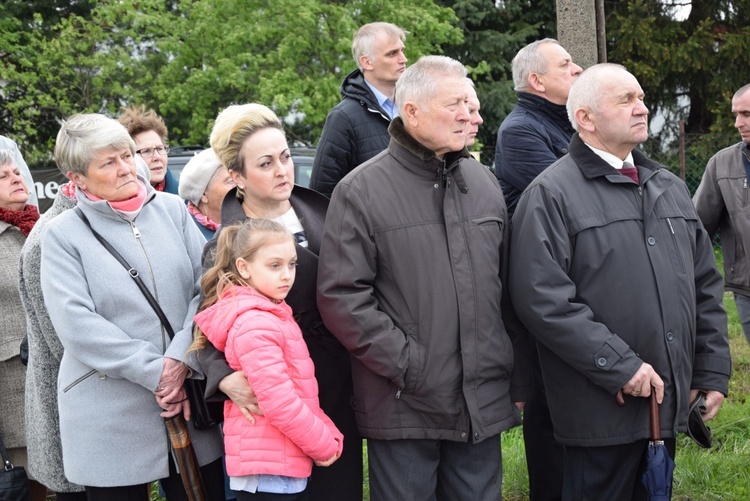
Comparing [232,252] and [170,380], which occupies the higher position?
[232,252]

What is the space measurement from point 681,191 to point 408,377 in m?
1.39

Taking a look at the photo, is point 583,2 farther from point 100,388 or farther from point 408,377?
point 100,388

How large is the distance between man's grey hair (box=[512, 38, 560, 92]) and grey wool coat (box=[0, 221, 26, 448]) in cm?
266

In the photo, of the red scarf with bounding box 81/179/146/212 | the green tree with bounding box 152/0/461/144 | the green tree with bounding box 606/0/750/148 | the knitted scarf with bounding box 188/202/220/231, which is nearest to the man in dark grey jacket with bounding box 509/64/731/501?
the red scarf with bounding box 81/179/146/212

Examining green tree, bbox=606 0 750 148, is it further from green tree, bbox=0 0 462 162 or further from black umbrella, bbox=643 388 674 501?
black umbrella, bbox=643 388 674 501

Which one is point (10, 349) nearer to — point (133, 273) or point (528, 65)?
point (133, 273)

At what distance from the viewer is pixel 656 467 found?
3.32m

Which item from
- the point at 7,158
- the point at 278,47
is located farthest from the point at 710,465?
the point at 278,47

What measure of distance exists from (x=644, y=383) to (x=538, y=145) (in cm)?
147

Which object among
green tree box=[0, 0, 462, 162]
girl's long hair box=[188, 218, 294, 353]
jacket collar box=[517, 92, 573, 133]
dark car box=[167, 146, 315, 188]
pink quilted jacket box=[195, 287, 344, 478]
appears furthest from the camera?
green tree box=[0, 0, 462, 162]

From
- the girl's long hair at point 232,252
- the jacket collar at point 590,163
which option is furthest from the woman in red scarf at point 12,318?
the jacket collar at point 590,163

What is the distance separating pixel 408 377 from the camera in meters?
3.17

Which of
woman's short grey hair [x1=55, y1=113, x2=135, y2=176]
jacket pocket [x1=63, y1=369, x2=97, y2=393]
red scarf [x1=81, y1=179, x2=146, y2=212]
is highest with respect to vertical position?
woman's short grey hair [x1=55, y1=113, x2=135, y2=176]

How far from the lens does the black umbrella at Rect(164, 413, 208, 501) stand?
10.8 ft
